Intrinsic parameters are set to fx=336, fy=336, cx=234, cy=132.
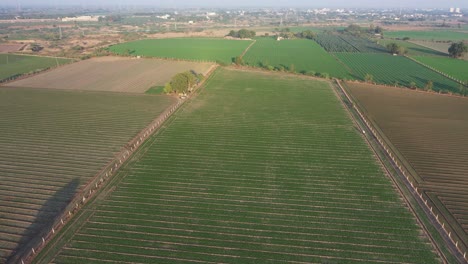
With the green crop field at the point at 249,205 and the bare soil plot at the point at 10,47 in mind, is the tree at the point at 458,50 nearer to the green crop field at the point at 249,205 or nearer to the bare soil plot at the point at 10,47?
the green crop field at the point at 249,205

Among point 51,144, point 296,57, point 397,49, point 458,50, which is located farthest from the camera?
point 397,49

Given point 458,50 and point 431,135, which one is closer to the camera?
point 431,135

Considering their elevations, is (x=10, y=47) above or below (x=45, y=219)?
above

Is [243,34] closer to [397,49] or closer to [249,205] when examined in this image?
[397,49]

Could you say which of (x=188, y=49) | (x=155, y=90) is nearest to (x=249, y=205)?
(x=155, y=90)

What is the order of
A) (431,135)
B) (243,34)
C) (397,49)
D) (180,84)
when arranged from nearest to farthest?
(431,135)
(180,84)
(397,49)
(243,34)
